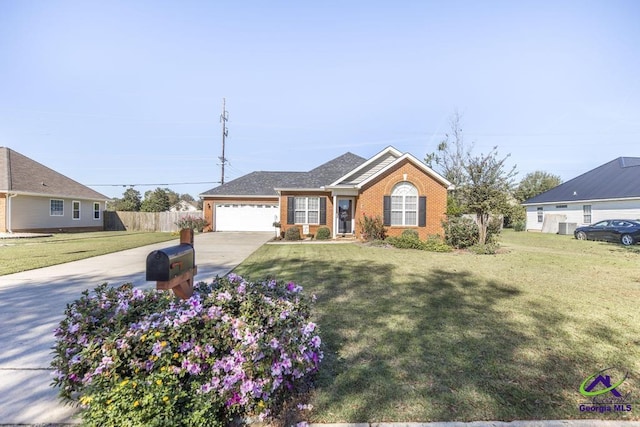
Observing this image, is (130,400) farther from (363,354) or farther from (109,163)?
(109,163)

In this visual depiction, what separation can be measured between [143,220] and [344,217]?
19.4 meters

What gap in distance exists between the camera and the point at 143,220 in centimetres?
2730

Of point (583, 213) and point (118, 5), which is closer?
point (118, 5)

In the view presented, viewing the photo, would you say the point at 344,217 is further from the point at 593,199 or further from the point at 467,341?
the point at 593,199

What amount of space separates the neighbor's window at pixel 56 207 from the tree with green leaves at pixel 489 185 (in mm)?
28077

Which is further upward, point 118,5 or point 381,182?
point 118,5

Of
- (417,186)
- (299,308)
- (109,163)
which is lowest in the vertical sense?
(299,308)

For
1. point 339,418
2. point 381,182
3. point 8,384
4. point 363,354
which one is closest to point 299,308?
point 339,418

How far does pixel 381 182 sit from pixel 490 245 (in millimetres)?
6224

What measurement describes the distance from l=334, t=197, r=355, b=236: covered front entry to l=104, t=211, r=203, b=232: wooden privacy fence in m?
13.5

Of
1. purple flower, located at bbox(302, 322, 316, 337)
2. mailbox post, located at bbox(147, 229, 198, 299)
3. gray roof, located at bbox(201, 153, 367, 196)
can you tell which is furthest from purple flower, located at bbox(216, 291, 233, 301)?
gray roof, located at bbox(201, 153, 367, 196)

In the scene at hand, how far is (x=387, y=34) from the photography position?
11.8 m

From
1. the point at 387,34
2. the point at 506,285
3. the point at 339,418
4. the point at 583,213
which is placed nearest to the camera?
the point at 339,418

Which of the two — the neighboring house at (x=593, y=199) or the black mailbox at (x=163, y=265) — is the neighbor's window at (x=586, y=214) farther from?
the black mailbox at (x=163, y=265)
